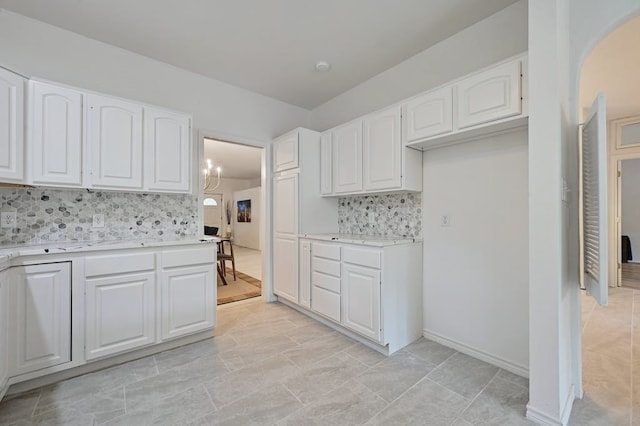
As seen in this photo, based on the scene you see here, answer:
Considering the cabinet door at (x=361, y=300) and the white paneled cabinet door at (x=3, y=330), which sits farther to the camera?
the cabinet door at (x=361, y=300)

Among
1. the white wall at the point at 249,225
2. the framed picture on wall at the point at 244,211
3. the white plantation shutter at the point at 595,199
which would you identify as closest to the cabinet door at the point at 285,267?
the white plantation shutter at the point at 595,199

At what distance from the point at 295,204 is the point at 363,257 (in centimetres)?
123

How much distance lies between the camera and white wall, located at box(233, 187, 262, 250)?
30.2 ft

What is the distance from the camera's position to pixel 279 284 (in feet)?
11.8

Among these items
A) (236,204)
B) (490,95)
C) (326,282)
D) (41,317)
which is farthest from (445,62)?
(236,204)

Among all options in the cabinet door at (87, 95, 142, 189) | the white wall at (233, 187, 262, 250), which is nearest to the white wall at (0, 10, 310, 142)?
the cabinet door at (87, 95, 142, 189)

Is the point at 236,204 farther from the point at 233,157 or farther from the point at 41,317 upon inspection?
the point at 41,317

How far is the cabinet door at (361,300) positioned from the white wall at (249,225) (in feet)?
21.0

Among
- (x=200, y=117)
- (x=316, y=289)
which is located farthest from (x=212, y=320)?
(x=200, y=117)

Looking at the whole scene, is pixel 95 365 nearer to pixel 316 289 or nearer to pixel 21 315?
pixel 21 315

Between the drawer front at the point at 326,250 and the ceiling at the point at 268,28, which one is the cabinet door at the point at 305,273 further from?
the ceiling at the point at 268,28

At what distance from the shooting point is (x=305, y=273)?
10.3 feet

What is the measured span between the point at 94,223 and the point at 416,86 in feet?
10.9

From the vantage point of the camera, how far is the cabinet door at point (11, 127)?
182cm
